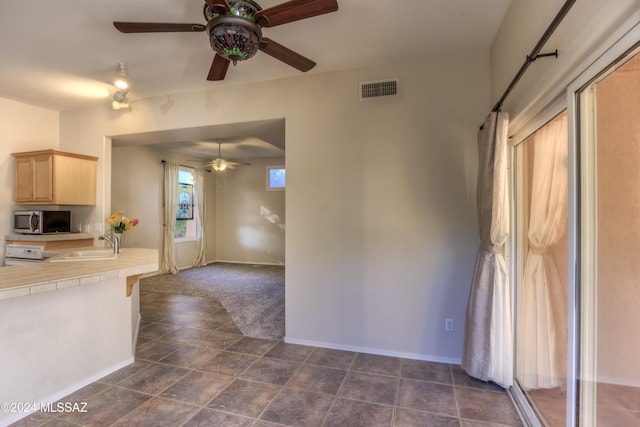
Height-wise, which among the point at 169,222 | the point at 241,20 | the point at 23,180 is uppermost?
the point at 241,20

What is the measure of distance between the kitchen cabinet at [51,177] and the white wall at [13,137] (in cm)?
9

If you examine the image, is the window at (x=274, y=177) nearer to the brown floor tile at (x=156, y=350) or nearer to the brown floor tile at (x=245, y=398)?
the brown floor tile at (x=156, y=350)

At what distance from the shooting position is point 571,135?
1.41m

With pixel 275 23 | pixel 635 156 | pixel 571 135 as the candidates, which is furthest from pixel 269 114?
pixel 635 156

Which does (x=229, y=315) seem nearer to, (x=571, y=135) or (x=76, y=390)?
(x=76, y=390)

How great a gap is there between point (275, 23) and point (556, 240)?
78.9 inches

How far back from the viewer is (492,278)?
2.24 meters

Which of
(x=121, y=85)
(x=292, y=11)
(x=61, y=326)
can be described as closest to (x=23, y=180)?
(x=121, y=85)

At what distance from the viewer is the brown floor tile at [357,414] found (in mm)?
1924

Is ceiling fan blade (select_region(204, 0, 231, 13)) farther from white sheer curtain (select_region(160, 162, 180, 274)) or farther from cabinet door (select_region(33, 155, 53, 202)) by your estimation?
white sheer curtain (select_region(160, 162, 180, 274))

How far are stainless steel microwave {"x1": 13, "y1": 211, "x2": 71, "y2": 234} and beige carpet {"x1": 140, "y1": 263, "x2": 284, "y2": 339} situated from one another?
1.72 metres

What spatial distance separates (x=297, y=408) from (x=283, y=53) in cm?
241

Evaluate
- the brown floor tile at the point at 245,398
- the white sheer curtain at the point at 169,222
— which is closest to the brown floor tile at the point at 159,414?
the brown floor tile at the point at 245,398

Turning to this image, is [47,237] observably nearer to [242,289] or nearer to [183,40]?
[242,289]
